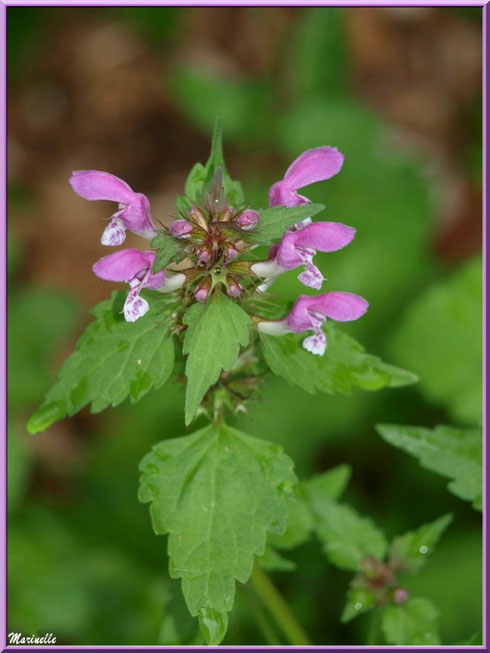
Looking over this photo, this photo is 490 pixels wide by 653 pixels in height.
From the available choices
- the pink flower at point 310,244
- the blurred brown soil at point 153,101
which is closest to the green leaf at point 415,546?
the pink flower at point 310,244

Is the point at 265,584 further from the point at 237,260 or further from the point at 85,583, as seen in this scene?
the point at 85,583

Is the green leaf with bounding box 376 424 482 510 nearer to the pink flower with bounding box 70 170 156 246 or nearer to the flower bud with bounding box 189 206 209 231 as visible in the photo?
the flower bud with bounding box 189 206 209 231

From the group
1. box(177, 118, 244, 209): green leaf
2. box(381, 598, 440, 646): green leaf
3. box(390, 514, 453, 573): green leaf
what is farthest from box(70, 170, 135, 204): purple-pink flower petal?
box(381, 598, 440, 646): green leaf

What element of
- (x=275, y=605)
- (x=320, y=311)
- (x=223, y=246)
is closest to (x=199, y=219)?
(x=223, y=246)

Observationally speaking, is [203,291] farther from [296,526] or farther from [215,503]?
[296,526]

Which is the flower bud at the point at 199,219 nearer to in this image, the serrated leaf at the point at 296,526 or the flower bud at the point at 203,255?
the flower bud at the point at 203,255

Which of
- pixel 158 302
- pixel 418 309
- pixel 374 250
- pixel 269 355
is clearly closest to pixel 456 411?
pixel 418 309

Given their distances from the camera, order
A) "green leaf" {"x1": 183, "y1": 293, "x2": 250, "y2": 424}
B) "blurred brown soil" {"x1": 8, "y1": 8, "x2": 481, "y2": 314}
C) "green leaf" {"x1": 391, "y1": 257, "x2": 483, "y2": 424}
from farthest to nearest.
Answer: "blurred brown soil" {"x1": 8, "y1": 8, "x2": 481, "y2": 314}, "green leaf" {"x1": 391, "y1": 257, "x2": 483, "y2": 424}, "green leaf" {"x1": 183, "y1": 293, "x2": 250, "y2": 424}
